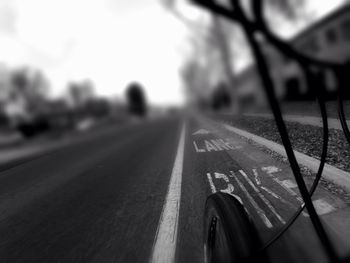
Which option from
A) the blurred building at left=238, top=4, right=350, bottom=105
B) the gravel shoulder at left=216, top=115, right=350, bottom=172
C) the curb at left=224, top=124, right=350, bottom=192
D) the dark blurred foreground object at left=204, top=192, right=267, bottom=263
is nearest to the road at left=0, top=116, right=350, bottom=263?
the curb at left=224, top=124, right=350, bottom=192

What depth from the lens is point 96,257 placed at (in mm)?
2111

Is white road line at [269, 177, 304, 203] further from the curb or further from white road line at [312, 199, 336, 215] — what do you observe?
the curb

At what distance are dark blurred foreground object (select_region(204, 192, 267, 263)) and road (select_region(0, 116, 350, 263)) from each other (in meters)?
0.29

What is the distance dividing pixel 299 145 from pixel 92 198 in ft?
11.7

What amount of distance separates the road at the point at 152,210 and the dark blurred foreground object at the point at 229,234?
29cm

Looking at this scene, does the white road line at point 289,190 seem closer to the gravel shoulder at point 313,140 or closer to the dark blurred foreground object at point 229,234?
the gravel shoulder at point 313,140

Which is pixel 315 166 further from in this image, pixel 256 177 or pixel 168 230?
pixel 168 230

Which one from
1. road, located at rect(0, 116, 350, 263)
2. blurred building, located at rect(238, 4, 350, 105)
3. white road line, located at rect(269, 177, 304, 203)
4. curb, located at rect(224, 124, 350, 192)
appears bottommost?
road, located at rect(0, 116, 350, 263)

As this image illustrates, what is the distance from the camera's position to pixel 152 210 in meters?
2.97

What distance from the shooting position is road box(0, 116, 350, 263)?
82.3 inches

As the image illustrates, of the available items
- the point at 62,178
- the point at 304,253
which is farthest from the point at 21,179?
the point at 304,253

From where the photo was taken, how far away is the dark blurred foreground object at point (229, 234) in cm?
133

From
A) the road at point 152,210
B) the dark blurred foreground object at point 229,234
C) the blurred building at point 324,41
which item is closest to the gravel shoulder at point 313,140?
the road at point 152,210

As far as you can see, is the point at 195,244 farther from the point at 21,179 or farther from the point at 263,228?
the point at 21,179
